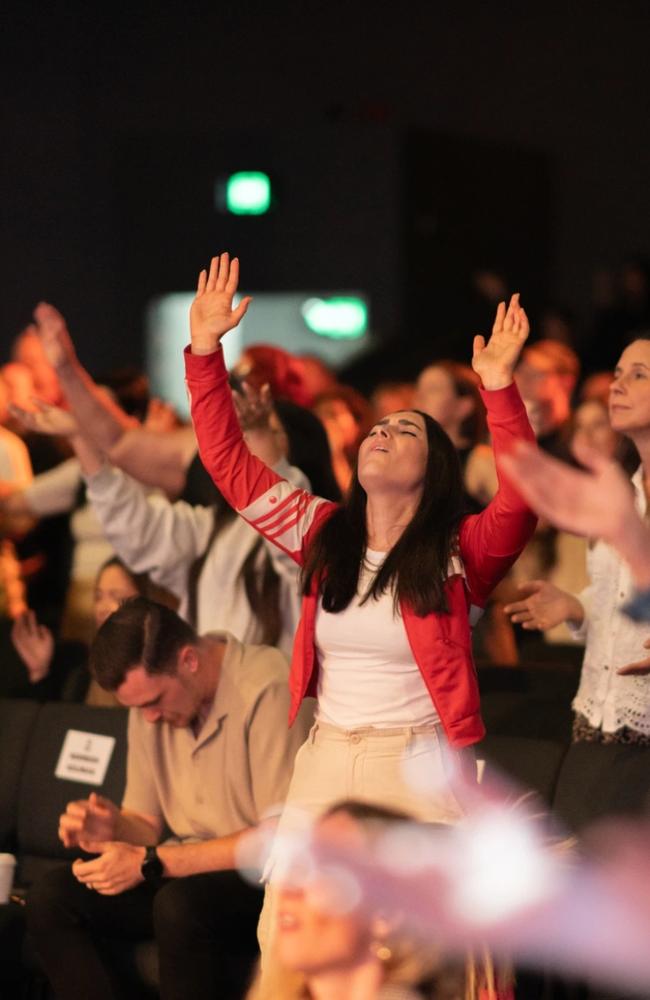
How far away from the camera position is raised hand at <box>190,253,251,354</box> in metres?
3.11

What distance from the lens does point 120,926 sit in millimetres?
3529

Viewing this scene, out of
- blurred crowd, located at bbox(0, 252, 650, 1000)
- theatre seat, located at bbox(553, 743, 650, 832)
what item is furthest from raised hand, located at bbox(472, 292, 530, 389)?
theatre seat, located at bbox(553, 743, 650, 832)

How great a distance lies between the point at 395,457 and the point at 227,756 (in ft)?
2.90

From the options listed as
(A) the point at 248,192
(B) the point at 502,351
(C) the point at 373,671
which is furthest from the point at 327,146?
(C) the point at 373,671

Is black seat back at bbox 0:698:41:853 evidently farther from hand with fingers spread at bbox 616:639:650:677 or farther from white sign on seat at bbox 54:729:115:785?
hand with fingers spread at bbox 616:639:650:677

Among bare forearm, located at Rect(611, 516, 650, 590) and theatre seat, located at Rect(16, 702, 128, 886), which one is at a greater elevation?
bare forearm, located at Rect(611, 516, 650, 590)

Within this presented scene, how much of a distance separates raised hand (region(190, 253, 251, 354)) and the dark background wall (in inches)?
255

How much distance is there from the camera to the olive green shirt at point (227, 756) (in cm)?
344

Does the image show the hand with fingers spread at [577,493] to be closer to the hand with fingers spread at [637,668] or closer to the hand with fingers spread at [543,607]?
the hand with fingers spread at [637,668]

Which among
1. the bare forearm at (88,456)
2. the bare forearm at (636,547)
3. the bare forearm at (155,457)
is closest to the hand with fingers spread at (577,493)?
the bare forearm at (636,547)

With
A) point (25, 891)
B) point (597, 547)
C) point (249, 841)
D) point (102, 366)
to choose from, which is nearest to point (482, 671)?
point (597, 547)

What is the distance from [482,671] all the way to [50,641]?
Result: 1315 millimetres

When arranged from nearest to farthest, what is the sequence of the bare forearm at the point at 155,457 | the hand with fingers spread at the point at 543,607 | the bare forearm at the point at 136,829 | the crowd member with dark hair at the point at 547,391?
the hand with fingers spread at the point at 543,607 → the bare forearm at the point at 136,829 → the bare forearm at the point at 155,457 → the crowd member with dark hair at the point at 547,391

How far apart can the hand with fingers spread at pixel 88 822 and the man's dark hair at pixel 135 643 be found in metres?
0.26
